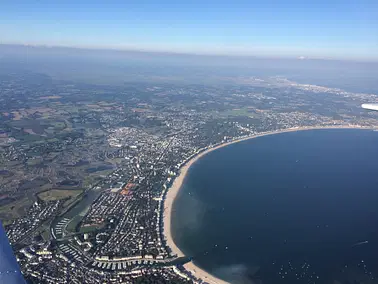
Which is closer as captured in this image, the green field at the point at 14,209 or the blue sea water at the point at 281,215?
the blue sea water at the point at 281,215

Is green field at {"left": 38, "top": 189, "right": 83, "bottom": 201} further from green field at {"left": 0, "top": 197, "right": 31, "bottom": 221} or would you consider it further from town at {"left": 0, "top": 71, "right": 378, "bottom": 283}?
green field at {"left": 0, "top": 197, "right": 31, "bottom": 221}

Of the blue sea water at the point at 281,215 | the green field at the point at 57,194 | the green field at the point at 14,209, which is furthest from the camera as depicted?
the green field at the point at 57,194

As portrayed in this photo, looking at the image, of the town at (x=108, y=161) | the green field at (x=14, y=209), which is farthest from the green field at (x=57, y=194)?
the green field at (x=14, y=209)

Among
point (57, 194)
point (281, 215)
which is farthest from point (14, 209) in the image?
point (281, 215)

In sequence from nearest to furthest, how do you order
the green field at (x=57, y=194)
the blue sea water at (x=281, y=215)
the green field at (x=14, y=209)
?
the blue sea water at (x=281, y=215) → the green field at (x=14, y=209) → the green field at (x=57, y=194)

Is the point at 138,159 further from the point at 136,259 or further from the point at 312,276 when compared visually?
the point at 312,276

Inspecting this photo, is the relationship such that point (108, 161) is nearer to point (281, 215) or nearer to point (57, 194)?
point (57, 194)

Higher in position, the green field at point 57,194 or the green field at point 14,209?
the green field at point 57,194

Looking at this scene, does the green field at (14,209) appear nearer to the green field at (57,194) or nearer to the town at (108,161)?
the town at (108,161)
